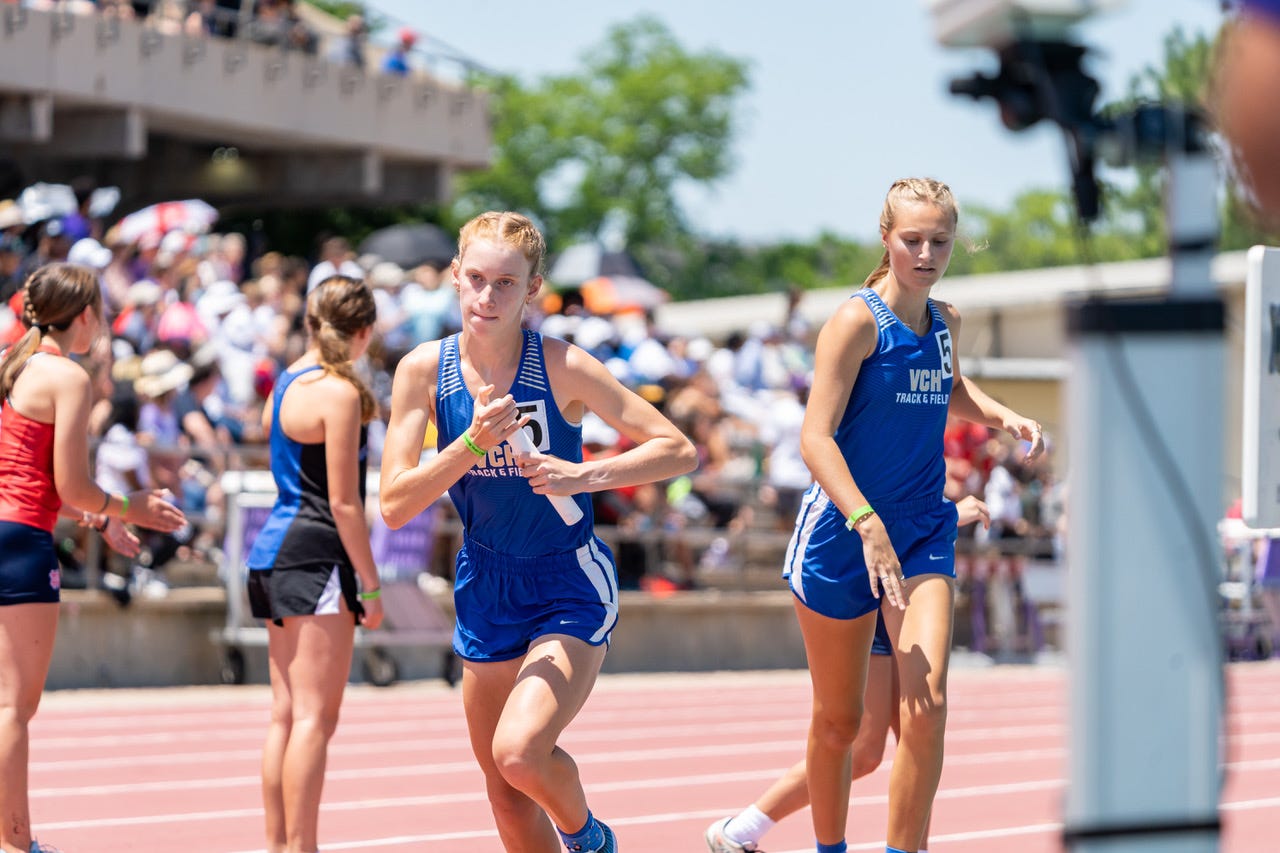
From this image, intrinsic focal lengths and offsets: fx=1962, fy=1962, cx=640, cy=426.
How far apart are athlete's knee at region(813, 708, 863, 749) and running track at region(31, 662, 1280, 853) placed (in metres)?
1.11

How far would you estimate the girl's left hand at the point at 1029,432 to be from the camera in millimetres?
6328

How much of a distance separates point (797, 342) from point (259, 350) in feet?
26.8

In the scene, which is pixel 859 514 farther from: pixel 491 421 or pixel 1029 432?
pixel 491 421

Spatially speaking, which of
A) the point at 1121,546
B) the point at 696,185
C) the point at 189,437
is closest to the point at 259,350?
the point at 189,437

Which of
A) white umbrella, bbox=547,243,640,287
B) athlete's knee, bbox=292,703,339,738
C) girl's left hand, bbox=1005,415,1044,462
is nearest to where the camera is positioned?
girl's left hand, bbox=1005,415,1044,462

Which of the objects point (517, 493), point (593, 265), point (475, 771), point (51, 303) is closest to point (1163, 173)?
point (517, 493)

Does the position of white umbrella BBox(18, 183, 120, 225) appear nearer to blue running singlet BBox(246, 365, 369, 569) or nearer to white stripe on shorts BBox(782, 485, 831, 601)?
blue running singlet BBox(246, 365, 369, 569)

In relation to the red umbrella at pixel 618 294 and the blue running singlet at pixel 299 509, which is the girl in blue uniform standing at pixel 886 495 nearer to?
the blue running singlet at pixel 299 509

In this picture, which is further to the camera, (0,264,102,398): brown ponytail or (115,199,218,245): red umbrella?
(115,199,218,245): red umbrella

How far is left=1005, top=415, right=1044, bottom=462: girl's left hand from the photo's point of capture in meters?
6.33

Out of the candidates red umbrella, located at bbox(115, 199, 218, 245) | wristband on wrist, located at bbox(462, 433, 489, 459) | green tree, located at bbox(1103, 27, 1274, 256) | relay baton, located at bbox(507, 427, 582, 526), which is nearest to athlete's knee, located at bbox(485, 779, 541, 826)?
relay baton, located at bbox(507, 427, 582, 526)

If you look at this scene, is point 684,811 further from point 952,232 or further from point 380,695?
point 380,695

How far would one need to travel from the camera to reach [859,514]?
5.66m

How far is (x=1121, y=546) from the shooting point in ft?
8.86
